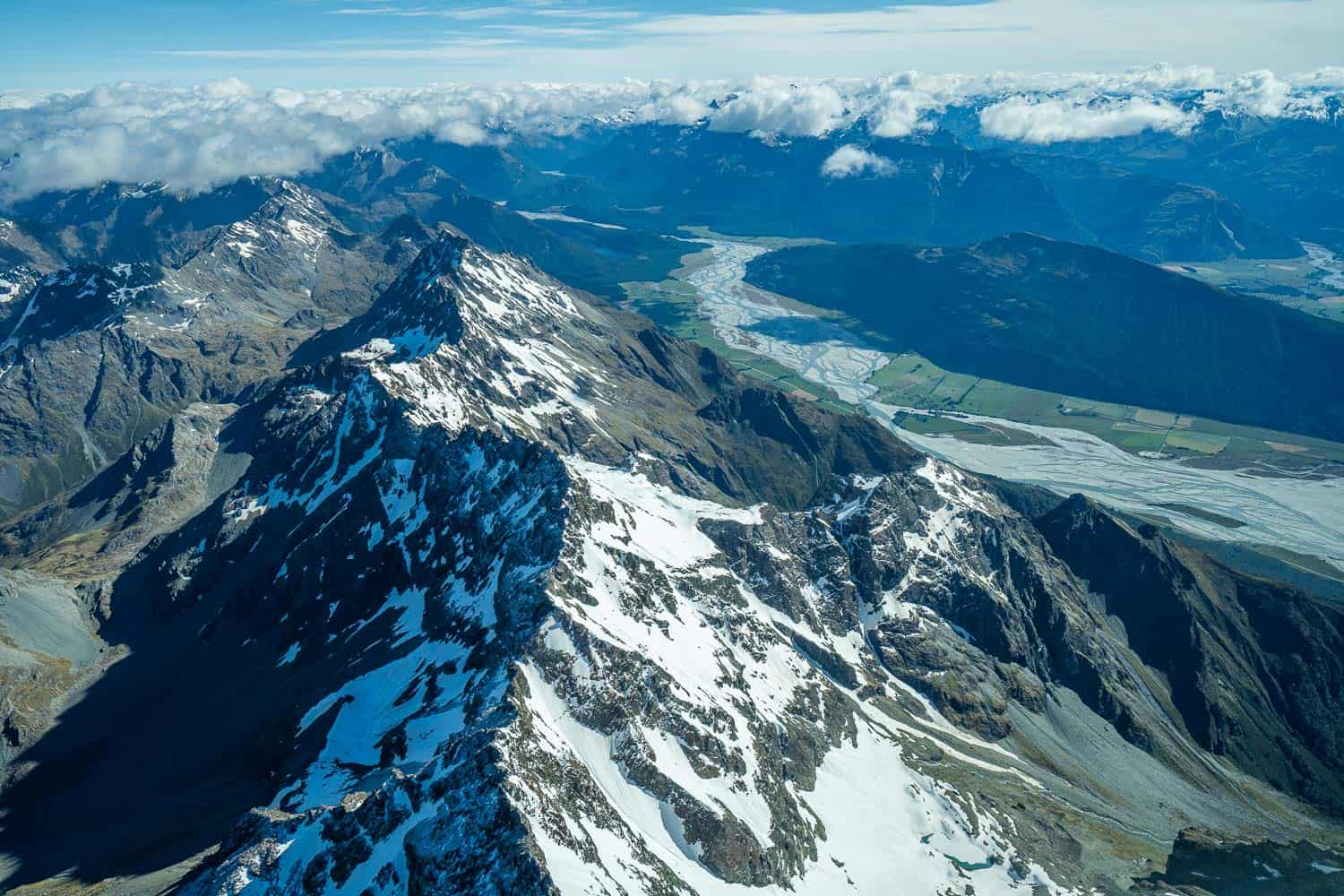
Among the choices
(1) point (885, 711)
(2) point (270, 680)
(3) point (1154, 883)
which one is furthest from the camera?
(1) point (885, 711)

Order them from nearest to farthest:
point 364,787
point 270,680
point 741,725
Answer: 1. point 364,787
2. point 741,725
3. point 270,680

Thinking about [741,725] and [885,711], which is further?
[885,711]

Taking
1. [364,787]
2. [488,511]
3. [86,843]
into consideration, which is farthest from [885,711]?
[86,843]

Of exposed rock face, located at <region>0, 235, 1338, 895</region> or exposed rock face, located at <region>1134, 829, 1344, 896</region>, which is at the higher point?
exposed rock face, located at <region>0, 235, 1338, 895</region>

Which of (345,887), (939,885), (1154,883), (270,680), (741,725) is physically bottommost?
(1154,883)

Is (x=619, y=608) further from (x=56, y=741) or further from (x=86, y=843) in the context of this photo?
(x=56, y=741)

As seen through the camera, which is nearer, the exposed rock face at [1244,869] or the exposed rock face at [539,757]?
the exposed rock face at [539,757]

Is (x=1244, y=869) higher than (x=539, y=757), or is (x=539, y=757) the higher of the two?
(x=539, y=757)

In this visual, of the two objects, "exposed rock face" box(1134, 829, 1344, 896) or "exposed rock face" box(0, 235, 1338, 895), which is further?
"exposed rock face" box(1134, 829, 1344, 896)

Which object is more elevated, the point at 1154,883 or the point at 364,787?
the point at 364,787

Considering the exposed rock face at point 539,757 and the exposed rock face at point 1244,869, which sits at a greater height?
the exposed rock face at point 539,757

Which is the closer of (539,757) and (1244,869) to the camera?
(539,757)
